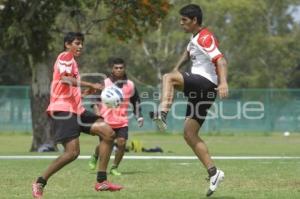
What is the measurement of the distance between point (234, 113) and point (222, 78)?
38036 mm

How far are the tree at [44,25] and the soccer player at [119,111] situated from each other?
37.8 feet

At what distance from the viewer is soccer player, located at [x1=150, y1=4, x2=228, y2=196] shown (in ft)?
28.5

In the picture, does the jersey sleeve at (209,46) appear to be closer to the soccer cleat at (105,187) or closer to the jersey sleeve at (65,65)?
the jersey sleeve at (65,65)

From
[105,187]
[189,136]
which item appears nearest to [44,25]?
[105,187]

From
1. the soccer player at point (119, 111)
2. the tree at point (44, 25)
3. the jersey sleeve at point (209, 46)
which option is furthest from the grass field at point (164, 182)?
the tree at point (44, 25)

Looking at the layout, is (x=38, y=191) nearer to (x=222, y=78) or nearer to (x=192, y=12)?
(x=222, y=78)

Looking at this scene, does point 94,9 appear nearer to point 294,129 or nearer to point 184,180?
point 184,180

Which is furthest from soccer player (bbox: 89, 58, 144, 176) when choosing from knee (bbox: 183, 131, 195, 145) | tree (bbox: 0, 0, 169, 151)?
tree (bbox: 0, 0, 169, 151)

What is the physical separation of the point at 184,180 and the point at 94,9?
1617 cm

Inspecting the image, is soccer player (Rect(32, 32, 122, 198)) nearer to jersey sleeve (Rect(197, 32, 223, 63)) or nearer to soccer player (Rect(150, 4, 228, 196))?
soccer player (Rect(150, 4, 228, 196))

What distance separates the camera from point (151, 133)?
46281 millimetres

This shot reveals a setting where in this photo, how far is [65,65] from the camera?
30.8 feet

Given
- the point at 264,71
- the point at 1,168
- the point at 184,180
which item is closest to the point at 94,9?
the point at 1,168

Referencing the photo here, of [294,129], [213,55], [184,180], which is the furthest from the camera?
[294,129]
